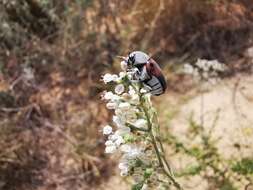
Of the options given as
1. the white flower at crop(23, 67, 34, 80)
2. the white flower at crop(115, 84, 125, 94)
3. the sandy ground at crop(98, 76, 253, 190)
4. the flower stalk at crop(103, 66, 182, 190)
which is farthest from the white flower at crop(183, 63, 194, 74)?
the white flower at crop(115, 84, 125, 94)

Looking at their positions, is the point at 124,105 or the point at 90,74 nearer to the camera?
the point at 124,105

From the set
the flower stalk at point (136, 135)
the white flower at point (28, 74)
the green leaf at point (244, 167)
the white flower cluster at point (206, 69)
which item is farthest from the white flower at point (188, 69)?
the flower stalk at point (136, 135)

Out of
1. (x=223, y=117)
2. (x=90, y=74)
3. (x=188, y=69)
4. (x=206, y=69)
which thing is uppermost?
(x=90, y=74)

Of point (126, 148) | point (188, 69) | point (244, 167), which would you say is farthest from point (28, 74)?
point (126, 148)

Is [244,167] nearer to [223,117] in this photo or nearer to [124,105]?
[223,117]

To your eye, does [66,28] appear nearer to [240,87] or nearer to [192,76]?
[192,76]

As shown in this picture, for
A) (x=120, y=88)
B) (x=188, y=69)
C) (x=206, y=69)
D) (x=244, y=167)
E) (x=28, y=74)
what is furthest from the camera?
(x=28, y=74)

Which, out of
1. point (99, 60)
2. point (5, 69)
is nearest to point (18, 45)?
point (5, 69)
